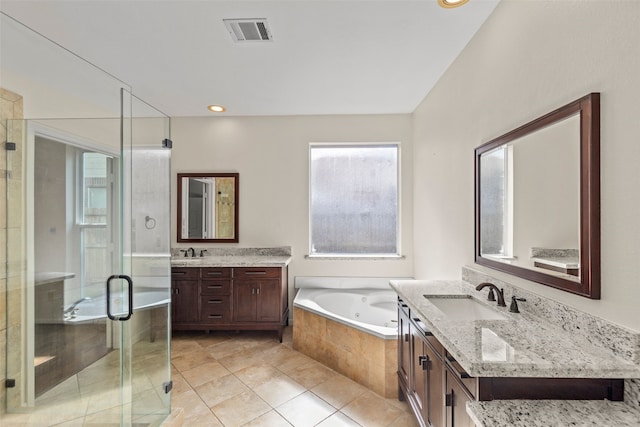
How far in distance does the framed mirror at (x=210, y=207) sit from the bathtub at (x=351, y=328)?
1.19m

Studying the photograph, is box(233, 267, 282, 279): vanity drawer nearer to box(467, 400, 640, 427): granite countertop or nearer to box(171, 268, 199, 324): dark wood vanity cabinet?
box(171, 268, 199, 324): dark wood vanity cabinet

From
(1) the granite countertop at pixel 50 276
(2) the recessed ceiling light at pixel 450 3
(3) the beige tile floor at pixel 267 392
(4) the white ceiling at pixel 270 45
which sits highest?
(4) the white ceiling at pixel 270 45

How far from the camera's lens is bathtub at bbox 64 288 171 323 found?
7.55 feet

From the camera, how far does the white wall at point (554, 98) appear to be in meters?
1.01

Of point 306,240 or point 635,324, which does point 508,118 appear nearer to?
point 635,324

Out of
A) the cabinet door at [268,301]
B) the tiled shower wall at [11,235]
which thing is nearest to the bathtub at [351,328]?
the cabinet door at [268,301]

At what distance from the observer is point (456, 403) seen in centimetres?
123

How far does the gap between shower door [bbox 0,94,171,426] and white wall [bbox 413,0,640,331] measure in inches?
89.6

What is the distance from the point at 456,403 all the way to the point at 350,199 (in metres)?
2.77

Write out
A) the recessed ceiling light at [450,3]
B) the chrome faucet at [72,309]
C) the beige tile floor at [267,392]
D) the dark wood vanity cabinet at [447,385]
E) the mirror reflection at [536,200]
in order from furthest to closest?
the chrome faucet at [72,309] < the beige tile floor at [267,392] < the recessed ceiling light at [450,3] < the mirror reflection at [536,200] < the dark wood vanity cabinet at [447,385]

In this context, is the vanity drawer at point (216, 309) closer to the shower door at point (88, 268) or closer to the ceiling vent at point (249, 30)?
the shower door at point (88, 268)

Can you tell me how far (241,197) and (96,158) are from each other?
1667 millimetres

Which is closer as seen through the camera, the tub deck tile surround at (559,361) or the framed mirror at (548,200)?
the tub deck tile surround at (559,361)

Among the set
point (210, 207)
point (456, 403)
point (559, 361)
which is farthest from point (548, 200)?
point (210, 207)
